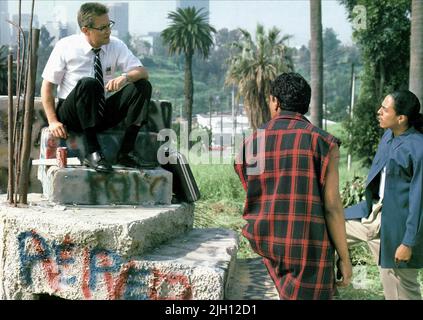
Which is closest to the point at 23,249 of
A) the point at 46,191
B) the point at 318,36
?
the point at 46,191

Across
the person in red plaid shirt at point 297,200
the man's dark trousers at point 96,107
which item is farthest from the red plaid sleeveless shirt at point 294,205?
the man's dark trousers at point 96,107

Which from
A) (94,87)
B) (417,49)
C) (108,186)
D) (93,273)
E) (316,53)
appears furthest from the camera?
(316,53)

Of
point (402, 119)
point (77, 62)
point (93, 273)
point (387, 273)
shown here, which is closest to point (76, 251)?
point (93, 273)

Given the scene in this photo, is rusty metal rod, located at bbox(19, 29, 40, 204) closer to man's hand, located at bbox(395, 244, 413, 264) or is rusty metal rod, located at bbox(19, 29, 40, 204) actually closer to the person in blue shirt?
the person in blue shirt

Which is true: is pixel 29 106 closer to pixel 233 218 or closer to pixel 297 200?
pixel 297 200

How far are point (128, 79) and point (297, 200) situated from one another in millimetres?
2371

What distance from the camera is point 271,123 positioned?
3475mm

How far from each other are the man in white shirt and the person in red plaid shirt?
206cm

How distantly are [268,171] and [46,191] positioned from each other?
267 centimetres

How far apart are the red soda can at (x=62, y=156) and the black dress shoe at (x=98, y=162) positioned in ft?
0.56

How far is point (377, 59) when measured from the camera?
2341cm
